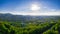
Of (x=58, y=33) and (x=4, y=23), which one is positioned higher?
(x=4, y=23)

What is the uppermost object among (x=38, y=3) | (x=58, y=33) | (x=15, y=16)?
(x=38, y=3)

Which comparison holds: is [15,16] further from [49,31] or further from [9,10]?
[49,31]

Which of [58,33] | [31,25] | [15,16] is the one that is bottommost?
[58,33]

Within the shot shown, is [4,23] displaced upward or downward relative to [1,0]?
downward

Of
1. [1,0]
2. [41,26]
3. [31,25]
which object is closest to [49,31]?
[41,26]

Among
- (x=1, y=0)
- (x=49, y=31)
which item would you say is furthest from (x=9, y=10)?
(x=49, y=31)

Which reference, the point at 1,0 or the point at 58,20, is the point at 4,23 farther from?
the point at 58,20
